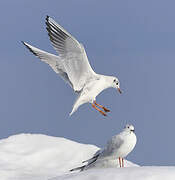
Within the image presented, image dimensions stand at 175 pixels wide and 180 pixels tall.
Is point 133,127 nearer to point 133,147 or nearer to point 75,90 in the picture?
point 133,147

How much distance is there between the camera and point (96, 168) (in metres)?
5.81

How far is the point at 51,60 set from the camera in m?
7.93

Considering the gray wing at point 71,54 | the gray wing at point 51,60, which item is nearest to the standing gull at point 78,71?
the gray wing at point 71,54

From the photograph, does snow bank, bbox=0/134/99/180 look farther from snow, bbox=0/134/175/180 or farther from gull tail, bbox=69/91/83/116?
gull tail, bbox=69/91/83/116

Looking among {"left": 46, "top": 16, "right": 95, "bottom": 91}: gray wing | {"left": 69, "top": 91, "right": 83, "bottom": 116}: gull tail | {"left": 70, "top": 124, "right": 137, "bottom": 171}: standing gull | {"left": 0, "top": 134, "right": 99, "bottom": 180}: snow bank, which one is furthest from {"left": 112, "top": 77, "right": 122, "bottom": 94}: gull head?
{"left": 0, "top": 134, "right": 99, "bottom": 180}: snow bank

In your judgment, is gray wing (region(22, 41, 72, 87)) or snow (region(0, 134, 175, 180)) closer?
gray wing (region(22, 41, 72, 87))

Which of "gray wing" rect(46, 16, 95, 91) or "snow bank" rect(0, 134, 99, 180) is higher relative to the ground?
"gray wing" rect(46, 16, 95, 91)

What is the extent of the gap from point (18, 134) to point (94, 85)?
3.96 m

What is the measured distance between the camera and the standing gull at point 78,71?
6790 mm

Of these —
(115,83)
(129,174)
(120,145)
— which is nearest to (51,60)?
(115,83)

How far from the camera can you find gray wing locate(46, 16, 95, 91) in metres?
6.72

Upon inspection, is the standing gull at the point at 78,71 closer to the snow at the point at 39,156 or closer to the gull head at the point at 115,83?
the gull head at the point at 115,83

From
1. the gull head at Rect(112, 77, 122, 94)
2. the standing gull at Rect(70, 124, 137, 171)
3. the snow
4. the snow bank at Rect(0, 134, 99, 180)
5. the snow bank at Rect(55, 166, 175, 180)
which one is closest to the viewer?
the snow bank at Rect(55, 166, 175, 180)

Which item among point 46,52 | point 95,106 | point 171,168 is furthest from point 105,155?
point 46,52
